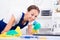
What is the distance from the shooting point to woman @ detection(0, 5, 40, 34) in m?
1.73

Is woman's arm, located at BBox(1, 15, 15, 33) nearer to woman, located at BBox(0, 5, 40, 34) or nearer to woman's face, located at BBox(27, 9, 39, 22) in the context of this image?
woman, located at BBox(0, 5, 40, 34)

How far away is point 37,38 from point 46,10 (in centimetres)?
28

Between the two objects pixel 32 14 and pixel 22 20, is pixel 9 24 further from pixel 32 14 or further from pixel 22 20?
pixel 32 14

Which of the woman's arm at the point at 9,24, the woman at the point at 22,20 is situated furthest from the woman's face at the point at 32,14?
the woman's arm at the point at 9,24

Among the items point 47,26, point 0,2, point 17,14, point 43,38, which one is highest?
point 0,2

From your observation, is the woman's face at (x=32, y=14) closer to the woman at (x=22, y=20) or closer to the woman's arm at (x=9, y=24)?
the woman at (x=22, y=20)

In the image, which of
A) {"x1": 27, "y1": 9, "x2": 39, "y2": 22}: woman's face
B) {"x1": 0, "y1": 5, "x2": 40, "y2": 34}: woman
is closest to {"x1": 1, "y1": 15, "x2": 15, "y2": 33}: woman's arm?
{"x1": 0, "y1": 5, "x2": 40, "y2": 34}: woman

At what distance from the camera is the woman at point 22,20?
1.73 metres

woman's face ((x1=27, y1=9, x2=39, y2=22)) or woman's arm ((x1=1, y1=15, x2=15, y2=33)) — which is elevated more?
woman's face ((x1=27, y1=9, x2=39, y2=22))

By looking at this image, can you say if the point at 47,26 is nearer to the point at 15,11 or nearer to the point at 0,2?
the point at 15,11

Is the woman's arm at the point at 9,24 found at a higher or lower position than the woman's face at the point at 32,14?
lower

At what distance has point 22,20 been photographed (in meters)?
1.76

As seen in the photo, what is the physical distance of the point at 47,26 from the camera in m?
1.70

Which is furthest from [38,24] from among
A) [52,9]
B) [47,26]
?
[52,9]
